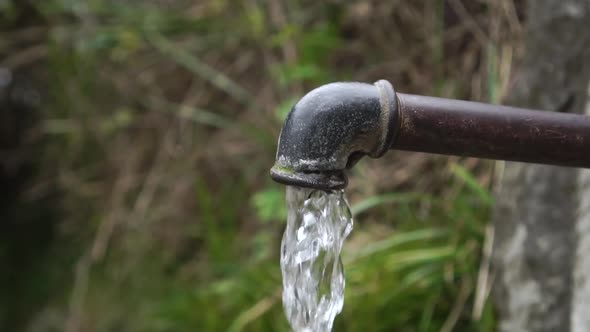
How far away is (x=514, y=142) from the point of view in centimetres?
76

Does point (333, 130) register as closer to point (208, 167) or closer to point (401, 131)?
point (401, 131)

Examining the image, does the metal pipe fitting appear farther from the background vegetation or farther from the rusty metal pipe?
the background vegetation

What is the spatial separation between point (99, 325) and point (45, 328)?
0.41 m

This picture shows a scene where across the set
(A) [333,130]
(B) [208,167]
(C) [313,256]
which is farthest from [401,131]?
(B) [208,167]

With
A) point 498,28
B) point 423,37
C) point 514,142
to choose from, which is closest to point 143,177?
point 423,37

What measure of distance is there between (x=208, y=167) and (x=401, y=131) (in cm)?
202

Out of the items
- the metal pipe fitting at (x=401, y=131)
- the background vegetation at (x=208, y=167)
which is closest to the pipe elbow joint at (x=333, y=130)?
the metal pipe fitting at (x=401, y=131)

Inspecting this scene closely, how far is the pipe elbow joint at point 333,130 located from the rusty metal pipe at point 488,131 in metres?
0.02

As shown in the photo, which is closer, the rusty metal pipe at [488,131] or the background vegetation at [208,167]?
the rusty metal pipe at [488,131]

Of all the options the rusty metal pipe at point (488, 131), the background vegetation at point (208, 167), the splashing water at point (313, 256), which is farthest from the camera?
the background vegetation at point (208, 167)

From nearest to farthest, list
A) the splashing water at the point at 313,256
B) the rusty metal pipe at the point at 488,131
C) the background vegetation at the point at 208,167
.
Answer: the rusty metal pipe at the point at 488,131
the splashing water at the point at 313,256
the background vegetation at the point at 208,167

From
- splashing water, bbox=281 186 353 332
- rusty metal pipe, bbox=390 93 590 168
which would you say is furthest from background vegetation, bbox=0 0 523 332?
rusty metal pipe, bbox=390 93 590 168

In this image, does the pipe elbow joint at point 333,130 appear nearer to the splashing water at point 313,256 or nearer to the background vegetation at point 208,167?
the splashing water at point 313,256

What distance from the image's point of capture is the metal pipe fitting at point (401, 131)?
747mm
